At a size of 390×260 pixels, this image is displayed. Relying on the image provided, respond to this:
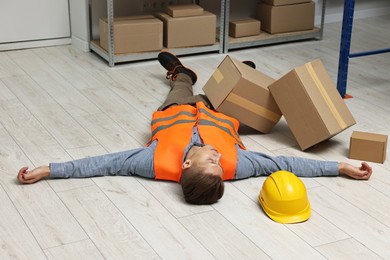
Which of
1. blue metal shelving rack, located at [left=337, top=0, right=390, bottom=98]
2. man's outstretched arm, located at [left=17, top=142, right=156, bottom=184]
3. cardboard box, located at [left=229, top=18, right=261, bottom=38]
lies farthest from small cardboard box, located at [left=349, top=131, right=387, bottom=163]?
cardboard box, located at [left=229, top=18, right=261, bottom=38]

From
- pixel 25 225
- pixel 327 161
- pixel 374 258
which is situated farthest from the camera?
pixel 327 161

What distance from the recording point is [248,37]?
482 cm

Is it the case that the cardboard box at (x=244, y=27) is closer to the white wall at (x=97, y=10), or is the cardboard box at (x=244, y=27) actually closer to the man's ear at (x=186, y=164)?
the white wall at (x=97, y=10)

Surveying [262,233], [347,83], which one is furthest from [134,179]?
[347,83]

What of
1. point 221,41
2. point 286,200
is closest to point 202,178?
point 286,200

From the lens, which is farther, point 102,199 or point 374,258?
point 102,199

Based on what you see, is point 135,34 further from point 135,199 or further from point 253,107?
point 135,199

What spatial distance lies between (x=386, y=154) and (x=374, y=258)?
939 mm

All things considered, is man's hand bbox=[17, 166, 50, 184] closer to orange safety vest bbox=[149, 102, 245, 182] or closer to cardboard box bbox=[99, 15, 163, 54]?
orange safety vest bbox=[149, 102, 245, 182]

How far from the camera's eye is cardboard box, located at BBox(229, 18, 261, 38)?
4.76 meters

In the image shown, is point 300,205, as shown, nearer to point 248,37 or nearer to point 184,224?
point 184,224

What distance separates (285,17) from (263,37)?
0.76 feet

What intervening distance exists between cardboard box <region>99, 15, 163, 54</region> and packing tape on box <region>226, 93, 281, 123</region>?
129 cm

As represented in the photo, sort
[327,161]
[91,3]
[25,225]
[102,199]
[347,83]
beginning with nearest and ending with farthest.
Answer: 1. [25,225]
2. [102,199]
3. [327,161]
4. [347,83]
5. [91,3]
